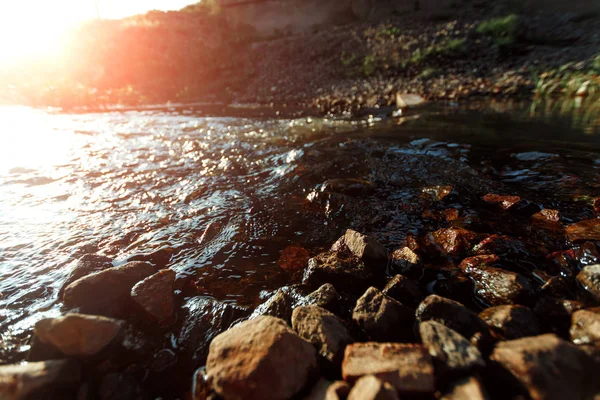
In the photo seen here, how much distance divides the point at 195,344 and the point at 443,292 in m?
1.45

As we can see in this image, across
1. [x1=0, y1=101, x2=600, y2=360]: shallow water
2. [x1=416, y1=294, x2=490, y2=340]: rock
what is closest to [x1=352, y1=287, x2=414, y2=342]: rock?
[x1=416, y1=294, x2=490, y2=340]: rock

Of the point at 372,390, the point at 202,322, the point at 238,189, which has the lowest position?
the point at 202,322

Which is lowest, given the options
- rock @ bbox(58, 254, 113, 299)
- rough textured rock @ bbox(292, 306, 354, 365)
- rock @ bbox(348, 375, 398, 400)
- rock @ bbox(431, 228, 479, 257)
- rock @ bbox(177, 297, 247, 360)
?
rock @ bbox(177, 297, 247, 360)

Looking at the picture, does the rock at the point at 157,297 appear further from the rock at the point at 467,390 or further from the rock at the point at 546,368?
the rock at the point at 546,368

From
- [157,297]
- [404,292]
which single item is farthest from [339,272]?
[157,297]

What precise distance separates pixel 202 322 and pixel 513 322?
5.22 feet

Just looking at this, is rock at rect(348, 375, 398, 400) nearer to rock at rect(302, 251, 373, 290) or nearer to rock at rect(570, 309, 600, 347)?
rock at rect(302, 251, 373, 290)

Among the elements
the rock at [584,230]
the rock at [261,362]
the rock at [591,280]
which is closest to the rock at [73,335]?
the rock at [261,362]

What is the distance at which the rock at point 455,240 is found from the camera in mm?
2057

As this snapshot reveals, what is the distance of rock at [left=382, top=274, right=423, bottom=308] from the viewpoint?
1645 millimetres

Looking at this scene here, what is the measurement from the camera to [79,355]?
4.32 feet

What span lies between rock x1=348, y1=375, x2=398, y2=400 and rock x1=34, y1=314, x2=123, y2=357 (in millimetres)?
1165

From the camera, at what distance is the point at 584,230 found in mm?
2096

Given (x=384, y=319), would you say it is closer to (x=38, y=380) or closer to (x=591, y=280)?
(x=591, y=280)
